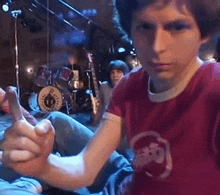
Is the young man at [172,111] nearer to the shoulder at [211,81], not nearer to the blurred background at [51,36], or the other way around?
the shoulder at [211,81]

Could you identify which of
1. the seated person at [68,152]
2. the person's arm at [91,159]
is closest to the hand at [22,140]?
the person's arm at [91,159]

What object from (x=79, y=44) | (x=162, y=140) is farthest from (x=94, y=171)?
(x=79, y=44)

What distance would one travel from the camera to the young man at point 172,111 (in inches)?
21.2

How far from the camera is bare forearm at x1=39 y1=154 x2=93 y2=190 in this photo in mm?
605

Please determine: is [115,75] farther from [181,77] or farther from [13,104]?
[13,104]

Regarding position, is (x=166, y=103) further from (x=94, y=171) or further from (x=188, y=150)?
(x=94, y=171)

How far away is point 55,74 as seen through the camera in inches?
196

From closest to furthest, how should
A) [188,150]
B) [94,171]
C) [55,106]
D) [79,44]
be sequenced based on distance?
[188,150] → [94,171] → [55,106] → [79,44]

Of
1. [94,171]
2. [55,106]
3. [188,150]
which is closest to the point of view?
[188,150]

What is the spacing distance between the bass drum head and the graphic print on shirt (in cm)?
414

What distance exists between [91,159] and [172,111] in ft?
0.60

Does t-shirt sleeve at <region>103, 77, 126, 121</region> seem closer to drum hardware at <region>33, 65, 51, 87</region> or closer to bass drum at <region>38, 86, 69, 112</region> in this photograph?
bass drum at <region>38, 86, 69, 112</region>

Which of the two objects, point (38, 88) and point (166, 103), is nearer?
point (166, 103)

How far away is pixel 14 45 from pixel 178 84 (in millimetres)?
5126
